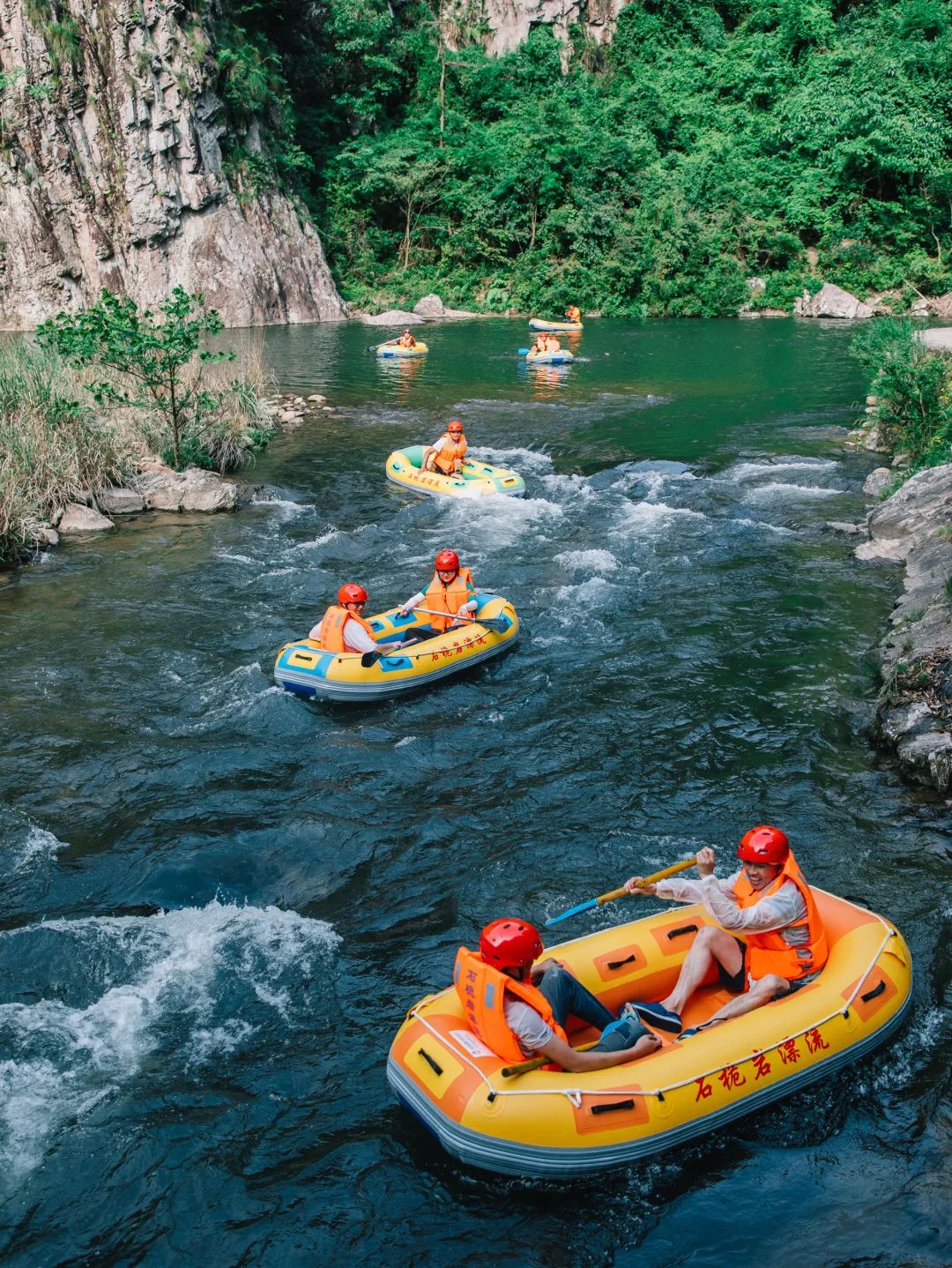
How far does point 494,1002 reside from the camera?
186 inches

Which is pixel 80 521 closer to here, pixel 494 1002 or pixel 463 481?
pixel 463 481

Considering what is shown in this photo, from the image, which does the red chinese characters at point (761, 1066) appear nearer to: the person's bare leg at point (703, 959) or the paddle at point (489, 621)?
the person's bare leg at point (703, 959)

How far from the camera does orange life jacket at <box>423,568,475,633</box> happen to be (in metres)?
9.83

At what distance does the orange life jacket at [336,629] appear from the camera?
356 inches

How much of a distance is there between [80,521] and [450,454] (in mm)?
4901

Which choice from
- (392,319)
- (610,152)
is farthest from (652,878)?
(610,152)

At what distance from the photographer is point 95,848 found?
6902 mm

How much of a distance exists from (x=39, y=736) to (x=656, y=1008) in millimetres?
5225

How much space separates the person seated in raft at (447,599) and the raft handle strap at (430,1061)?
5307 mm

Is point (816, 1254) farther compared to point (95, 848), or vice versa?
point (95, 848)

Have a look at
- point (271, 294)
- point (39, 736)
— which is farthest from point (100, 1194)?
point (271, 294)

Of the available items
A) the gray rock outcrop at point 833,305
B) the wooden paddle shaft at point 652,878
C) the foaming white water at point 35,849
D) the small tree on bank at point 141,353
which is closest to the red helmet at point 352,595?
the foaming white water at point 35,849

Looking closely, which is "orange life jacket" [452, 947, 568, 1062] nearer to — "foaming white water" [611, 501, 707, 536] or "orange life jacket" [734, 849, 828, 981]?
"orange life jacket" [734, 849, 828, 981]

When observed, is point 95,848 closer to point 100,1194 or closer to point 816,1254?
point 100,1194
